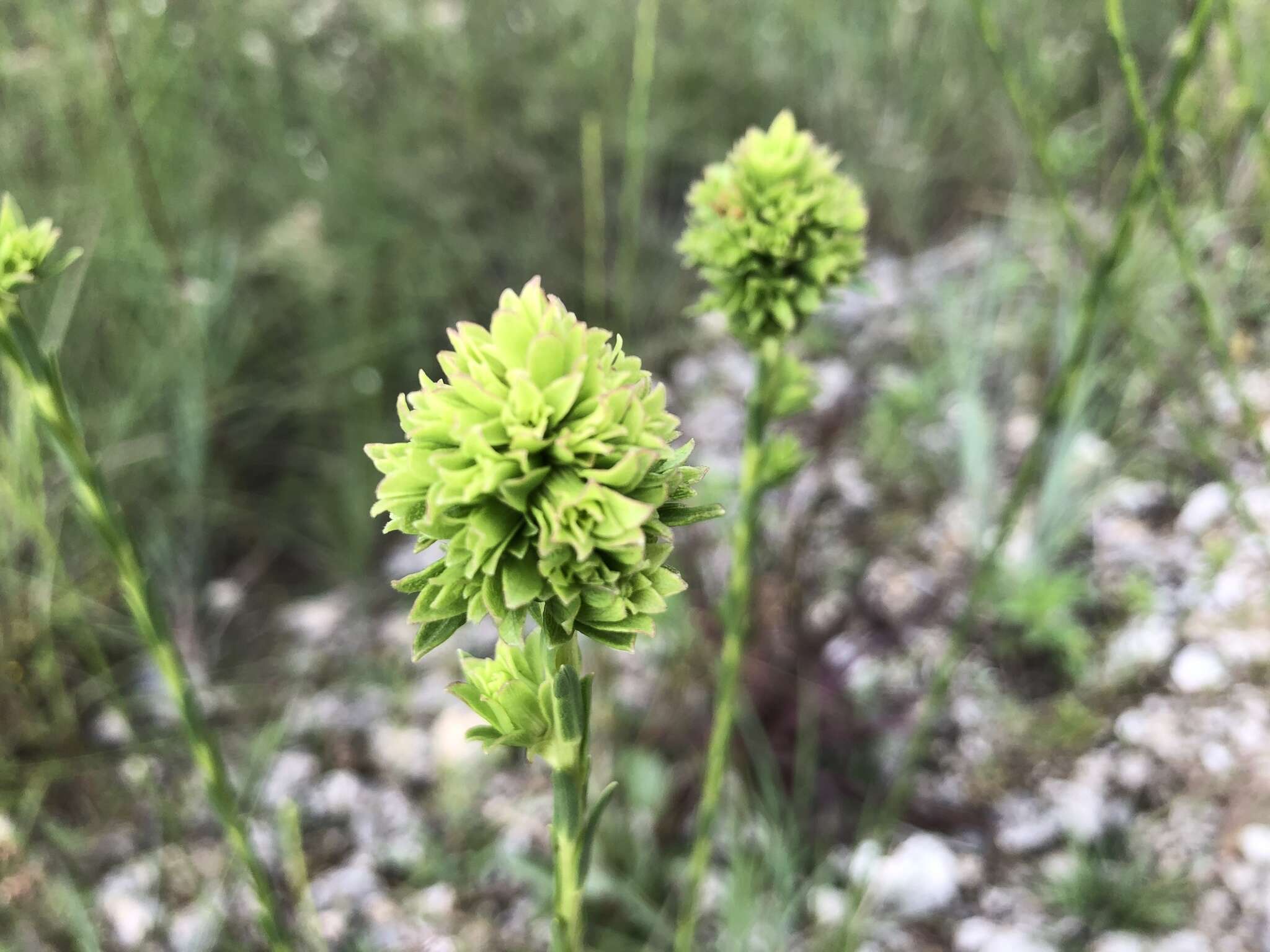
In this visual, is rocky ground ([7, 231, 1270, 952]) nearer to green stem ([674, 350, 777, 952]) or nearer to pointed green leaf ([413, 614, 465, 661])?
green stem ([674, 350, 777, 952])

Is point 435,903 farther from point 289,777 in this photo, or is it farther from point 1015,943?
point 1015,943

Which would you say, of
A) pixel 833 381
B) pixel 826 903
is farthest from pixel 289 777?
pixel 833 381

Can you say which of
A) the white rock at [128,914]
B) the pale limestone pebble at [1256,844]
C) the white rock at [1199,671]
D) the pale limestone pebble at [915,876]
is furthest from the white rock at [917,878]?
the white rock at [128,914]

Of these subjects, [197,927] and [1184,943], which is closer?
[1184,943]

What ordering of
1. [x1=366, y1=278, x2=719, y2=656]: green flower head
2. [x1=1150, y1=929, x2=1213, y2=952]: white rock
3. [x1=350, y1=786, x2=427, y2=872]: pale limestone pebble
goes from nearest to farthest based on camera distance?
[x1=366, y1=278, x2=719, y2=656]: green flower head → [x1=1150, y1=929, x2=1213, y2=952]: white rock → [x1=350, y1=786, x2=427, y2=872]: pale limestone pebble

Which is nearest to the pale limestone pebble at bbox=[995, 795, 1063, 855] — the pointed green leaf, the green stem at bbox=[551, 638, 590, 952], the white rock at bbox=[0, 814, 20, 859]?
the green stem at bbox=[551, 638, 590, 952]
